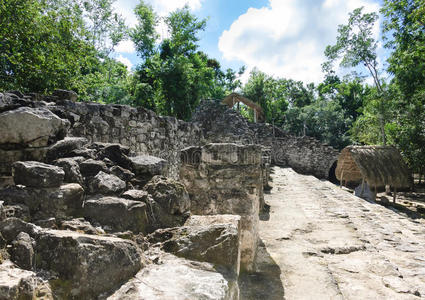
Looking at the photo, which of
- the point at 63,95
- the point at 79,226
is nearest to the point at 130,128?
the point at 63,95

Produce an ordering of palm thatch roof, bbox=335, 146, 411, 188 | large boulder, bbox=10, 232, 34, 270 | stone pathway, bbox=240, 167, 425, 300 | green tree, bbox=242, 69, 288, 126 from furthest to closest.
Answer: green tree, bbox=242, 69, 288, 126 < palm thatch roof, bbox=335, 146, 411, 188 < stone pathway, bbox=240, 167, 425, 300 < large boulder, bbox=10, 232, 34, 270

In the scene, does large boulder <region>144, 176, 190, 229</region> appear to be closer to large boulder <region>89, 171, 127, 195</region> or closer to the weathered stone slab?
large boulder <region>89, 171, 127, 195</region>

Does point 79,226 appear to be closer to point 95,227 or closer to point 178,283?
point 95,227

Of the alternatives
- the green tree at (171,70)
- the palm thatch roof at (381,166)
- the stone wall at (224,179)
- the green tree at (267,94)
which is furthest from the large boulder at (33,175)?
the green tree at (267,94)

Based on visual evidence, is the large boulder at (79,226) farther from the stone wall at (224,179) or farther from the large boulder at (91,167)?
the stone wall at (224,179)

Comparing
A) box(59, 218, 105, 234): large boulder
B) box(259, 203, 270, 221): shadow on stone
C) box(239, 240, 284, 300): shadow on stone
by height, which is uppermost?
box(59, 218, 105, 234): large boulder

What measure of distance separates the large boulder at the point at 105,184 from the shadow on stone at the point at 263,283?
5.35 feet

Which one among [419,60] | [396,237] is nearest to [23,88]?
[396,237]

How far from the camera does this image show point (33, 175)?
154 cm

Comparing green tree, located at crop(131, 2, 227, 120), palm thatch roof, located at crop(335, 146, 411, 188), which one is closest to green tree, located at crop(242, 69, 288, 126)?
green tree, located at crop(131, 2, 227, 120)

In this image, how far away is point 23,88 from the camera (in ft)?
23.0

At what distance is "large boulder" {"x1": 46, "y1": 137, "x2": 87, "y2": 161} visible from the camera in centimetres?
189

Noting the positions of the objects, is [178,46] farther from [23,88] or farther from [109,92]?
[23,88]

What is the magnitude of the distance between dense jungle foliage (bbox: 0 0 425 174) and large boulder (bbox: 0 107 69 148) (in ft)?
20.1
